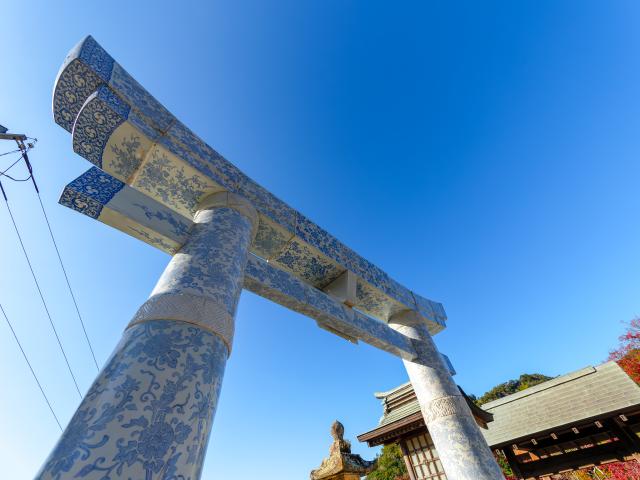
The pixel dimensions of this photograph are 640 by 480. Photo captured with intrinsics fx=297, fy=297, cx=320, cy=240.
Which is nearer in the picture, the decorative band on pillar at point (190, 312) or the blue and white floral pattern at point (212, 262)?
the decorative band on pillar at point (190, 312)

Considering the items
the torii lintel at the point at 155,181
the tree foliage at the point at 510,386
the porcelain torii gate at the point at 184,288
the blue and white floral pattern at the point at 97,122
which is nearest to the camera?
the porcelain torii gate at the point at 184,288

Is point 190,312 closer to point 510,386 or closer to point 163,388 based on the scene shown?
point 163,388

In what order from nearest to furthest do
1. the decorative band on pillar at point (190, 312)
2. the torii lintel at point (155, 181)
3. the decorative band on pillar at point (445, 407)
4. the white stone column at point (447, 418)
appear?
1. the decorative band on pillar at point (190, 312)
2. the torii lintel at point (155, 181)
3. the white stone column at point (447, 418)
4. the decorative band on pillar at point (445, 407)

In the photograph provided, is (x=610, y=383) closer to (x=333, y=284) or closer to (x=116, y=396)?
(x=333, y=284)

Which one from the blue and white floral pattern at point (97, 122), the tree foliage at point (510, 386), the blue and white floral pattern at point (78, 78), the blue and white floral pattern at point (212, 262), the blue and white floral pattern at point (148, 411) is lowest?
the blue and white floral pattern at point (148, 411)

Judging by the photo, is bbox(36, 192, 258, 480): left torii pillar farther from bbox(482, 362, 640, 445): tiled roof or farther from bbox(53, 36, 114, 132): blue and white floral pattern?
bbox(482, 362, 640, 445): tiled roof

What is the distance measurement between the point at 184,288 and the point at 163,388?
1.86 ft

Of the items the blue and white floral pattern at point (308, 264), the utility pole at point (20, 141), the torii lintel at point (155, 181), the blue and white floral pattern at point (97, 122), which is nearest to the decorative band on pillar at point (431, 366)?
the torii lintel at point (155, 181)

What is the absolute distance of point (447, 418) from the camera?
3211 mm

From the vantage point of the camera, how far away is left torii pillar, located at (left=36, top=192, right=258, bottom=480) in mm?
1021

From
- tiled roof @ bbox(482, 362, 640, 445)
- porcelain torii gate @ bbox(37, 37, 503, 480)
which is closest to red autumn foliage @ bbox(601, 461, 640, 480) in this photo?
tiled roof @ bbox(482, 362, 640, 445)

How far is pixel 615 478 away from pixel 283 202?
14.4 m

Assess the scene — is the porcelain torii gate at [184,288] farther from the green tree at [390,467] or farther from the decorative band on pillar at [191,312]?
the green tree at [390,467]

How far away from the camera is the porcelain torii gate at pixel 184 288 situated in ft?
3.73
